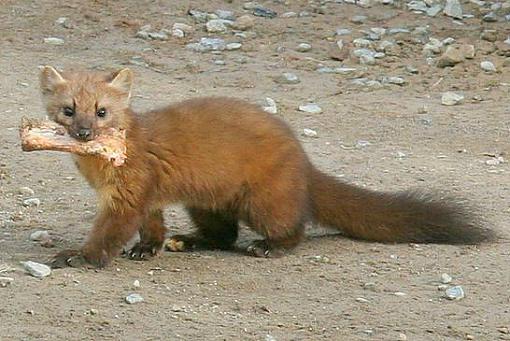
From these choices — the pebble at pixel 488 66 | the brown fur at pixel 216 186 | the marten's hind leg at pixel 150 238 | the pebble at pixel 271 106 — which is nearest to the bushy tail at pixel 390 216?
the brown fur at pixel 216 186

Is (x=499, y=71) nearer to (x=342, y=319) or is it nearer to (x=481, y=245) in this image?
(x=481, y=245)

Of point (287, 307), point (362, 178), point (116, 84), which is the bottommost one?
point (362, 178)

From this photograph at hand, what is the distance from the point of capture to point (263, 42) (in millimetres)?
12047

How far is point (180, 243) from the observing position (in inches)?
272

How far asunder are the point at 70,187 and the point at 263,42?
457 centimetres

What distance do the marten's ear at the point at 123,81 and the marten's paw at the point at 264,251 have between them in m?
1.06

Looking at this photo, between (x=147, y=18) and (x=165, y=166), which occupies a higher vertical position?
(x=165, y=166)

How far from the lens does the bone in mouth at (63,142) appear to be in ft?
20.1

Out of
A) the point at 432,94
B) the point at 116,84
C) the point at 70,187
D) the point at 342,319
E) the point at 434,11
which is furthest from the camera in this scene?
the point at 434,11

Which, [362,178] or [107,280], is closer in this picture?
[107,280]

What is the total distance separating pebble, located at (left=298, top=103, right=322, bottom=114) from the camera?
9977 mm

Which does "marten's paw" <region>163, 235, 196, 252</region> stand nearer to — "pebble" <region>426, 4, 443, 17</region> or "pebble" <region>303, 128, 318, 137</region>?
"pebble" <region>303, 128, 318, 137</region>

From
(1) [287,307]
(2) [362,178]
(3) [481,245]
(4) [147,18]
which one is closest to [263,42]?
(4) [147,18]

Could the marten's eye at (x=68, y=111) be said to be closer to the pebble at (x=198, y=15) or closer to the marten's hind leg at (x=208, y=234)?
the marten's hind leg at (x=208, y=234)
